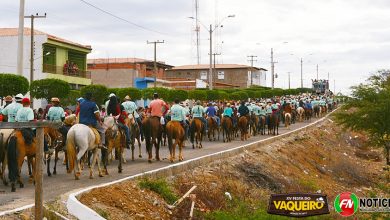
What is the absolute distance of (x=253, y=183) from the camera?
72.2 ft

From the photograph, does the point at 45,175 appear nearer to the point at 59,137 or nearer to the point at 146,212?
the point at 59,137

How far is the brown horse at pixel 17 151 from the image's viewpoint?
45.6ft

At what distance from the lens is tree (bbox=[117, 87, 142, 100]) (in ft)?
152

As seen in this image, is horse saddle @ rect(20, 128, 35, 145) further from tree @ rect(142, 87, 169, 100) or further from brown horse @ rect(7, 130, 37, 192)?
tree @ rect(142, 87, 169, 100)

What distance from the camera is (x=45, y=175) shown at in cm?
1672

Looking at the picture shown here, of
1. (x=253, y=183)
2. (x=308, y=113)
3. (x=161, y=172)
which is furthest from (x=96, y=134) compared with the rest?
(x=308, y=113)

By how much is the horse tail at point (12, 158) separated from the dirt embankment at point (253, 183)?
84.5 inches

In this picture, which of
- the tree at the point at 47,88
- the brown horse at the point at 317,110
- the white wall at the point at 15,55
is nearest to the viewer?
the tree at the point at 47,88

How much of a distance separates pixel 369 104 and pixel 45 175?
101ft

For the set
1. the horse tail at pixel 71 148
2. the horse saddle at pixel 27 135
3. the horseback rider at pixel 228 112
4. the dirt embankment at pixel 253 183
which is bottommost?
the dirt embankment at pixel 253 183

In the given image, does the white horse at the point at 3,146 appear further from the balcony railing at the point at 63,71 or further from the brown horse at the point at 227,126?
the balcony railing at the point at 63,71

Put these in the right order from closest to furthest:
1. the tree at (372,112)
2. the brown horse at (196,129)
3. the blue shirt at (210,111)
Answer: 1. the brown horse at (196,129)
2. the blue shirt at (210,111)
3. the tree at (372,112)

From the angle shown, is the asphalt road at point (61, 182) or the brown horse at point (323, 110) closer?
the asphalt road at point (61, 182)

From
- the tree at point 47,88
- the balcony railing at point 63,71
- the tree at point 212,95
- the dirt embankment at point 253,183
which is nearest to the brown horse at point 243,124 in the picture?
the dirt embankment at point 253,183
